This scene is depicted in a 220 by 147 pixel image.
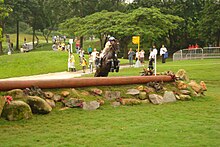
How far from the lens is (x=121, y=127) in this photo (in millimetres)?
8266

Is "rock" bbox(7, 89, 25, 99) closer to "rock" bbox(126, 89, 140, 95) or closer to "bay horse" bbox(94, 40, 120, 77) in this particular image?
"rock" bbox(126, 89, 140, 95)

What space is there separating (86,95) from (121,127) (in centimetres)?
264

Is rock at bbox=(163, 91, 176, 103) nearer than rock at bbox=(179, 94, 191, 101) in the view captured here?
Yes

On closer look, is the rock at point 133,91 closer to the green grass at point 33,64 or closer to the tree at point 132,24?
the green grass at point 33,64

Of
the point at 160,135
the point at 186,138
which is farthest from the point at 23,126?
the point at 186,138

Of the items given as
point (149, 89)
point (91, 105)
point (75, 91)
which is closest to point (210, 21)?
point (149, 89)

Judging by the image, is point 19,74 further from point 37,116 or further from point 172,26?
point 172,26

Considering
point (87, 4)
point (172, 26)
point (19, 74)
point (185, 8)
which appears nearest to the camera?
point (19, 74)

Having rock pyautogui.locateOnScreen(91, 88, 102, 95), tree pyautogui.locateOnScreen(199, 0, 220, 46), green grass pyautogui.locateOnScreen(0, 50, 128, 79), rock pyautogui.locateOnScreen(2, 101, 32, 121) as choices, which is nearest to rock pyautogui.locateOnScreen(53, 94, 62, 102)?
rock pyautogui.locateOnScreen(91, 88, 102, 95)

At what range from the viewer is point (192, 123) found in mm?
8820

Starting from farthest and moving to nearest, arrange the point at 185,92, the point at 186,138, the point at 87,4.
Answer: the point at 87,4
the point at 185,92
the point at 186,138

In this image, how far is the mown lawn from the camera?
703cm

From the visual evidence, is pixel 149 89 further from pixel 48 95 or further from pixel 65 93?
pixel 48 95

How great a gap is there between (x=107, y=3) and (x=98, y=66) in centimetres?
4433
